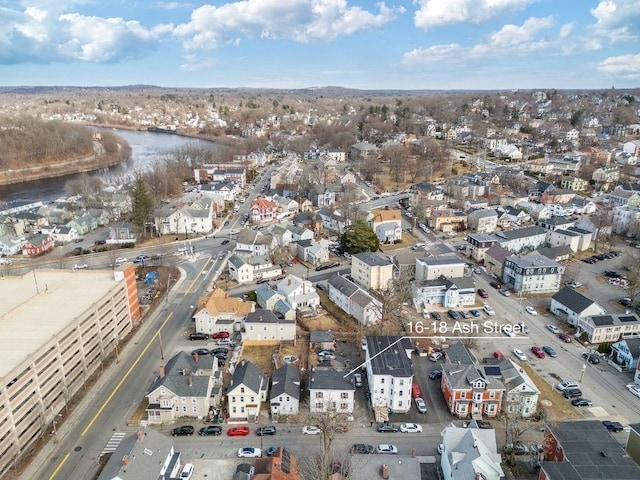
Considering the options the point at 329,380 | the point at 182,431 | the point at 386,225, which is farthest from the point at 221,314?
the point at 386,225

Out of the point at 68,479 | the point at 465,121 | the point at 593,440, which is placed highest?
the point at 465,121

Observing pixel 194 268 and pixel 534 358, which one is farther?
pixel 194 268

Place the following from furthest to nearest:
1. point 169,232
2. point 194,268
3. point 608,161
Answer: point 608,161 < point 169,232 < point 194,268

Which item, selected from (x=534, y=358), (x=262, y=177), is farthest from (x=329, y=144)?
(x=534, y=358)

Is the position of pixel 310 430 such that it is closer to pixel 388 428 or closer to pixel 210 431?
pixel 388 428

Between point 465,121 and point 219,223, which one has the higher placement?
point 465,121

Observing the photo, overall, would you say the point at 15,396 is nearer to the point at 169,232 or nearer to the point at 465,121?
the point at 169,232

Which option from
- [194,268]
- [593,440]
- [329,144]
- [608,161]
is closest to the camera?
[593,440]

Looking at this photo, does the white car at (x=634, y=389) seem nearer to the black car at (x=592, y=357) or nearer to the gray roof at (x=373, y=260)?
the black car at (x=592, y=357)
